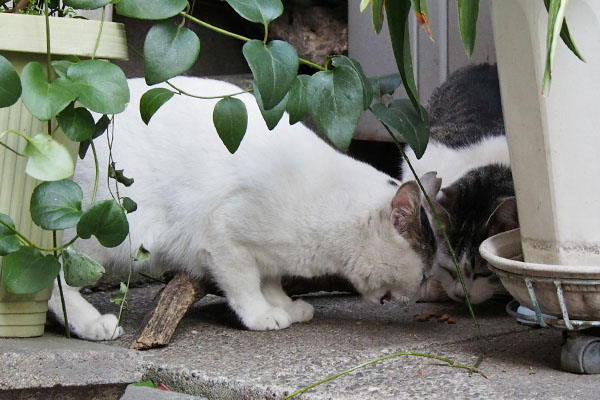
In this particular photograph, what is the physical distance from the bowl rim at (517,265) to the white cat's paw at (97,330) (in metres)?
1.03

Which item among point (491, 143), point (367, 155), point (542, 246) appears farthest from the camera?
point (367, 155)

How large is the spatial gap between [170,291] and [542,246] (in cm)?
109

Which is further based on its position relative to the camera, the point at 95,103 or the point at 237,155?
the point at 237,155

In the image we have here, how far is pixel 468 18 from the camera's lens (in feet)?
5.31

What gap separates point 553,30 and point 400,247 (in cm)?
106

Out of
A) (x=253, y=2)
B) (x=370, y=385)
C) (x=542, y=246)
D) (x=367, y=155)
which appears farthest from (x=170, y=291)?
(x=367, y=155)

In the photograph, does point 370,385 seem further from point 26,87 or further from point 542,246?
point 26,87

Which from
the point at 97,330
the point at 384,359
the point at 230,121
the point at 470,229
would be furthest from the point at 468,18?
the point at 97,330

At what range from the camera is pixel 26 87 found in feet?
5.13

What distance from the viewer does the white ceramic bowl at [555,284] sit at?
1.59m

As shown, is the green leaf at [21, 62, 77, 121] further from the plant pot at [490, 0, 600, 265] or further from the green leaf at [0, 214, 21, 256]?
the plant pot at [490, 0, 600, 265]

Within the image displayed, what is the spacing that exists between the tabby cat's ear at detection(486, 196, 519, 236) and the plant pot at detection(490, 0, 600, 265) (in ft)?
2.16

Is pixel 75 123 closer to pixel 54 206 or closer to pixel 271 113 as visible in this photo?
pixel 54 206

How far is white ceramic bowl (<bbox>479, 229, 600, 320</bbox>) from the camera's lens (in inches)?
62.6
